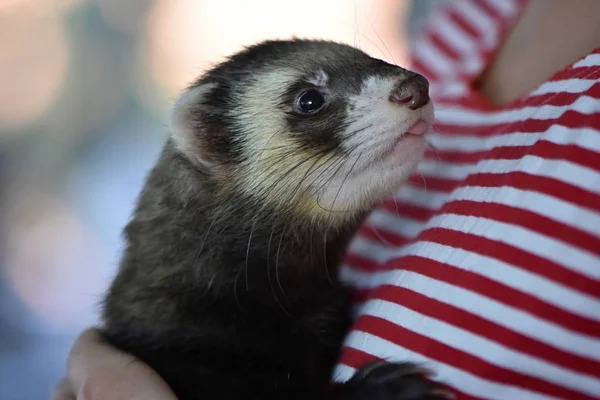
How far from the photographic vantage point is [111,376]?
2.17ft

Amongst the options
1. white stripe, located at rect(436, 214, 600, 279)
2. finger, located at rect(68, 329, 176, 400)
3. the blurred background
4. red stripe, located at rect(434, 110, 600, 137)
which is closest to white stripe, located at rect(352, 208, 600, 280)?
white stripe, located at rect(436, 214, 600, 279)

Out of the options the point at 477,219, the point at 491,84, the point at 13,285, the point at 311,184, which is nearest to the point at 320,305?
the point at 311,184

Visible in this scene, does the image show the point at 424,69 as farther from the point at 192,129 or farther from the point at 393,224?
the point at 192,129

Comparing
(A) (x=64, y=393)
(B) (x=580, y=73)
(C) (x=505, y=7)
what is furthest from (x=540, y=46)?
(A) (x=64, y=393)

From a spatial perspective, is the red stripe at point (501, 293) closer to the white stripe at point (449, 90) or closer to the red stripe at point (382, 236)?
the red stripe at point (382, 236)

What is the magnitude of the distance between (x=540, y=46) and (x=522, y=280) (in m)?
0.41

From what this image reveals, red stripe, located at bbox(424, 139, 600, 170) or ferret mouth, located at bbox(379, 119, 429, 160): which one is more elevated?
red stripe, located at bbox(424, 139, 600, 170)

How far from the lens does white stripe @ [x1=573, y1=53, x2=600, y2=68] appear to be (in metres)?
0.58

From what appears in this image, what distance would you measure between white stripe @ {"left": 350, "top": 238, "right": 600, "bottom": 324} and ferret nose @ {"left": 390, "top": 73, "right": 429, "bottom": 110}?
0.53 ft

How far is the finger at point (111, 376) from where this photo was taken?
2.02ft

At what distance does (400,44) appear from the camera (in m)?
1.88

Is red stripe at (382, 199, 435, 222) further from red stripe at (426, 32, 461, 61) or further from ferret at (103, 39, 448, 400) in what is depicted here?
red stripe at (426, 32, 461, 61)

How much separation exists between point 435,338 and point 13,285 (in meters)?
1.51

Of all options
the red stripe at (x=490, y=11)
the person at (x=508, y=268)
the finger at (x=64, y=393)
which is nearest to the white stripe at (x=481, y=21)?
the red stripe at (x=490, y=11)
